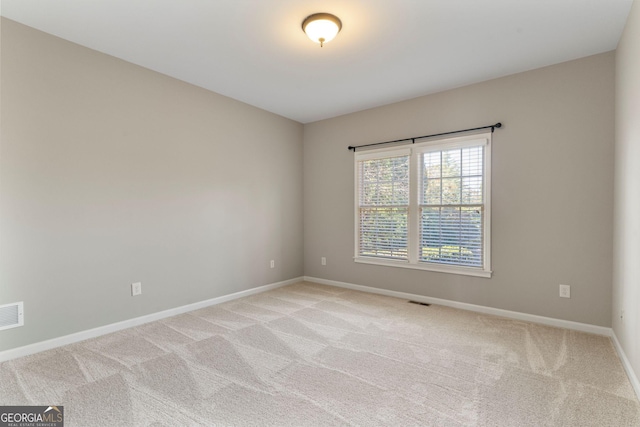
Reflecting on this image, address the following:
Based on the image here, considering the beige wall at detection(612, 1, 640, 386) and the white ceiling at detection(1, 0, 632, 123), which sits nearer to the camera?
the beige wall at detection(612, 1, 640, 386)

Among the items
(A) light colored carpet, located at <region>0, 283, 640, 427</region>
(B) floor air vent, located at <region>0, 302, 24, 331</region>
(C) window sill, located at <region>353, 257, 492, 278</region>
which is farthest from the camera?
(C) window sill, located at <region>353, 257, 492, 278</region>

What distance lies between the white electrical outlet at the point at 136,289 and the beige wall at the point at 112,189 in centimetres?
4

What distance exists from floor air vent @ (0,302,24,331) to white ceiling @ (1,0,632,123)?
224 centimetres

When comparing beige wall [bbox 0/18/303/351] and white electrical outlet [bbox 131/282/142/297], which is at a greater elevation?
beige wall [bbox 0/18/303/351]

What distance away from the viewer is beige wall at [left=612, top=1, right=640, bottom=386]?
209cm

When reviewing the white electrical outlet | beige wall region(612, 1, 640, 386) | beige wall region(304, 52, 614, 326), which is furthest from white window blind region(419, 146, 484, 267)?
the white electrical outlet

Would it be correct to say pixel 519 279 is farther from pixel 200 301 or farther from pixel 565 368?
pixel 200 301

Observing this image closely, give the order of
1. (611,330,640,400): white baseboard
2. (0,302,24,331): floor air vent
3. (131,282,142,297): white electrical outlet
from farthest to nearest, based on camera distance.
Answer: (131,282,142,297): white electrical outlet
(0,302,24,331): floor air vent
(611,330,640,400): white baseboard

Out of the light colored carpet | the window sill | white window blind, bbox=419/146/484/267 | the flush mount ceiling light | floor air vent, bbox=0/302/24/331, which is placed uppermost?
the flush mount ceiling light

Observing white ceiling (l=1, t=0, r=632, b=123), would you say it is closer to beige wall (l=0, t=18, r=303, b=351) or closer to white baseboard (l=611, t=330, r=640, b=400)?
beige wall (l=0, t=18, r=303, b=351)

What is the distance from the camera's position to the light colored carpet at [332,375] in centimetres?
177

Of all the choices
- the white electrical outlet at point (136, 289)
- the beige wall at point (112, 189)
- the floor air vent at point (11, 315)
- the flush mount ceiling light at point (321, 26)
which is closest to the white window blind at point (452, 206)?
the flush mount ceiling light at point (321, 26)

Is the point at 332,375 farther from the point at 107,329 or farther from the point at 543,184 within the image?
the point at 543,184

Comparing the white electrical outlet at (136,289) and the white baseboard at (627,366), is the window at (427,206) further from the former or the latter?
the white electrical outlet at (136,289)
